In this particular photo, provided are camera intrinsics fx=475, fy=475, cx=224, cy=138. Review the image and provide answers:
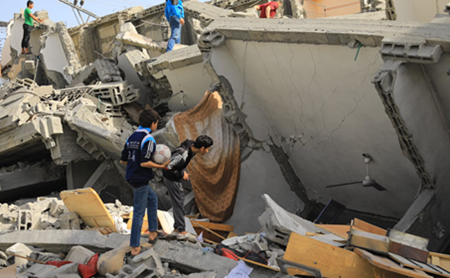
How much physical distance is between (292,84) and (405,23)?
1.95 m

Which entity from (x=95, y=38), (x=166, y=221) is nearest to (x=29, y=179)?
(x=166, y=221)

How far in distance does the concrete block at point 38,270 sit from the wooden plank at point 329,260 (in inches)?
103

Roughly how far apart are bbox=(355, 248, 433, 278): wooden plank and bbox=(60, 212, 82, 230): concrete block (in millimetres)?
4154

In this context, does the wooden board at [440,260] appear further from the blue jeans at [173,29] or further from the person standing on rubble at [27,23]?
the person standing on rubble at [27,23]

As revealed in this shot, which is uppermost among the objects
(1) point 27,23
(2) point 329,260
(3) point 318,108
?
(1) point 27,23

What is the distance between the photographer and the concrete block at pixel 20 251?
5940 millimetres

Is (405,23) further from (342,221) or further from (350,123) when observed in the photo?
(342,221)

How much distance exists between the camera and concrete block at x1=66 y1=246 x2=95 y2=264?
561 cm

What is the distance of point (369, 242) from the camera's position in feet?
15.9

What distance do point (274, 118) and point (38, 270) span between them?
4.45 metres

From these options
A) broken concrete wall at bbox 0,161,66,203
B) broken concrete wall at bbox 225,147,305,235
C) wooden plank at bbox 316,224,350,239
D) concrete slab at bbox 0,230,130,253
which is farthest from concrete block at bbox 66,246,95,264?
broken concrete wall at bbox 0,161,66,203

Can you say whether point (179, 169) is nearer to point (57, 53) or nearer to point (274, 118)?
point (274, 118)

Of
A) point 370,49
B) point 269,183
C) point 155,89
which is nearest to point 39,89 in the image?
point 155,89

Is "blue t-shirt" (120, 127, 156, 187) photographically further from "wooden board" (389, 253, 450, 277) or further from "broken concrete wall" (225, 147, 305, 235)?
"broken concrete wall" (225, 147, 305, 235)
